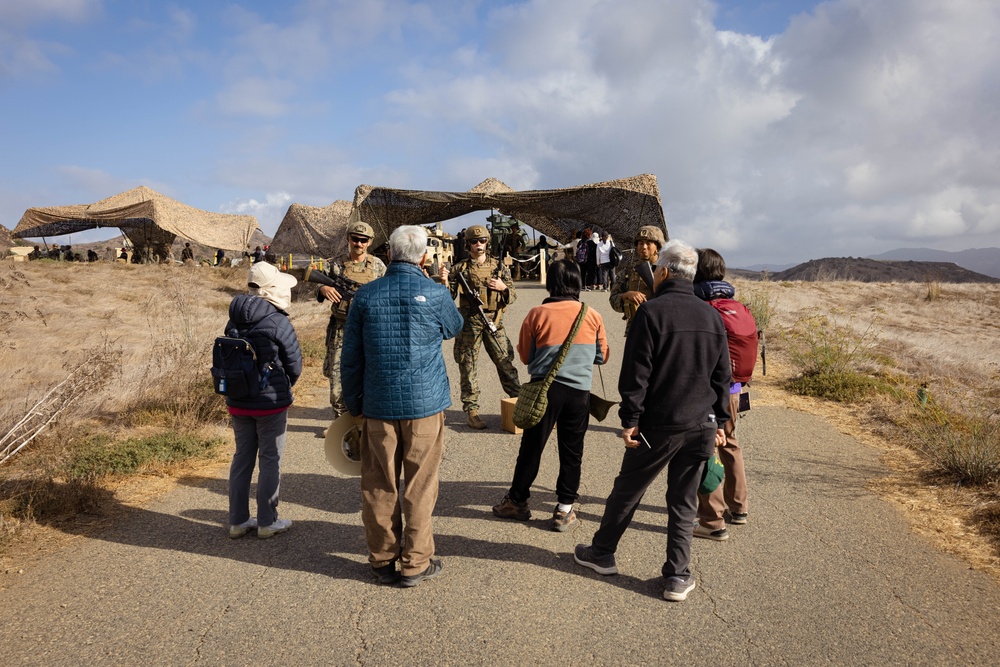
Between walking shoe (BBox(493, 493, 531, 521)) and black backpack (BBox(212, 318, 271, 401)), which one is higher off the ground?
black backpack (BBox(212, 318, 271, 401))

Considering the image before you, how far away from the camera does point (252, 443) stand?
4059mm

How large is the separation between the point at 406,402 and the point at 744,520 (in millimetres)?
2725

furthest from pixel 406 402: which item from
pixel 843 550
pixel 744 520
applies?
pixel 843 550

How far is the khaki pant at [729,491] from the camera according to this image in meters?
4.10

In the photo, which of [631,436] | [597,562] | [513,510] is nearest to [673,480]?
[631,436]

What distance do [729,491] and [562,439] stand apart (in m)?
1.32

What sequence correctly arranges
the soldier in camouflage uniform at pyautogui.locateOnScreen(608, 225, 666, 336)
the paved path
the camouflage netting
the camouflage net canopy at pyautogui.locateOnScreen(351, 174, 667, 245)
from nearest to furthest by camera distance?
the paved path
the soldier in camouflage uniform at pyautogui.locateOnScreen(608, 225, 666, 336)
the camouflage net canopy at pyautogui.locateOnScreen(351, 174, 667, 245)
the camouflage netting

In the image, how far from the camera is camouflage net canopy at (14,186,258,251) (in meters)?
26.8

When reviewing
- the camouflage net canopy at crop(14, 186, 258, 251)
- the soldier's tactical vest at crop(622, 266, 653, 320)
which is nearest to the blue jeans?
the soldier's tactical vest at crop(622, 266, 653, 320)

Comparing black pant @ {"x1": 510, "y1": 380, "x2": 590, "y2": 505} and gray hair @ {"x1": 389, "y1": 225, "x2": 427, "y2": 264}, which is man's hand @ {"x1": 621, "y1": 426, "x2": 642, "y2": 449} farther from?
gray hair @ {"x1": 389, "y1": 225, "x2": 427, "y2": 264}

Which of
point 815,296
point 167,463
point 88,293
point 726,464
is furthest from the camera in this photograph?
point 815,296

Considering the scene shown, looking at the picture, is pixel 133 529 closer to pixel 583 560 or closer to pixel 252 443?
pixel 252 443

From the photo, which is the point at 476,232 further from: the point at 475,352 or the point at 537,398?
the point at 537,398

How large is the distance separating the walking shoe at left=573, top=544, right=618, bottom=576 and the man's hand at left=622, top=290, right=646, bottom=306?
2.60 meters
